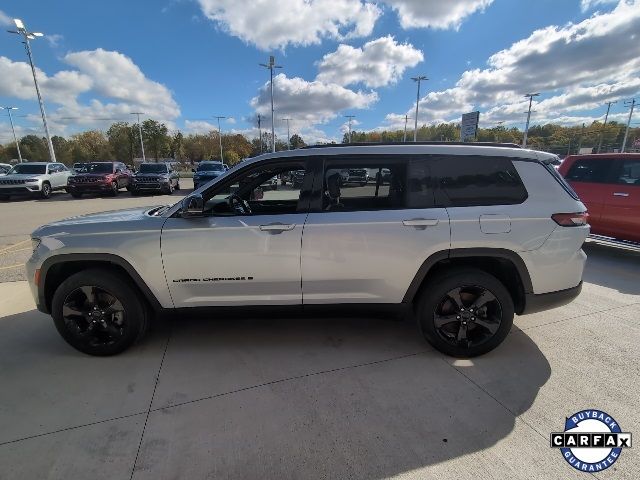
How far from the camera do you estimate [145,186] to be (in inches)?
676

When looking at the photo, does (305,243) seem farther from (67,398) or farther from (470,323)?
(67,398)

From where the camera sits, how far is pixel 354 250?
2.77 metres

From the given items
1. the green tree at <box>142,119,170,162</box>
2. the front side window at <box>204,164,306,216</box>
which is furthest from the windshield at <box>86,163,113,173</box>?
the green tree at <box>142,119,170,162</box>

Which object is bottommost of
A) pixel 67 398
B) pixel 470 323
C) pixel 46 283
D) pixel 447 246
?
pixel 67 398

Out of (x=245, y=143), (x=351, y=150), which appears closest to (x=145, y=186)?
(x=351, y=150)

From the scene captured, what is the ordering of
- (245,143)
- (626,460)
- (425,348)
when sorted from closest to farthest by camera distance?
(626,460) < (425,348) < (245,143)

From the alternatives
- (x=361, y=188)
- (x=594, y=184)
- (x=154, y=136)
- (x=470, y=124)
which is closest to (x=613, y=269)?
(x=594, y=184)

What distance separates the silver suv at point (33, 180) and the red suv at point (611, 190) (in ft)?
65.3

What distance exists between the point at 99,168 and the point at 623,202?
808 inches

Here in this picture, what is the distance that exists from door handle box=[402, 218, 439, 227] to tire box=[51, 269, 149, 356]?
2.38 meters

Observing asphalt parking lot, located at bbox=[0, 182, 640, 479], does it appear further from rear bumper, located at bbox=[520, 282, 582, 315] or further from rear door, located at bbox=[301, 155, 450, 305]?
rear door, located at bbox=[301, 155, 450, 305]

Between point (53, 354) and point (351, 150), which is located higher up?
point (351, 150)

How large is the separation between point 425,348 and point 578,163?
592 cm

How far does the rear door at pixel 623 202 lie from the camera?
5758 millimetres
